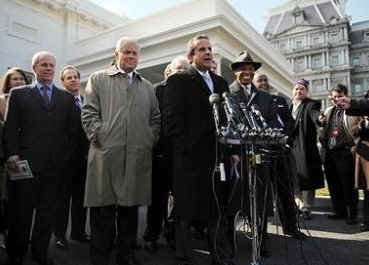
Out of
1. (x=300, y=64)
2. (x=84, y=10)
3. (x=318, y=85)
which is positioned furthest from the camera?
(x=300, y=64)

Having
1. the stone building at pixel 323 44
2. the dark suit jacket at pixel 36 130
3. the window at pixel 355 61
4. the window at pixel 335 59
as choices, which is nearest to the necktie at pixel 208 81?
the dark suit jacket at pixel 36 130

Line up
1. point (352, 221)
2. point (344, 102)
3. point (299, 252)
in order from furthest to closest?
point (352, 221) → point (299, 252) → point (344, 102)

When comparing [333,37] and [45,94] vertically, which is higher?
[333,37]

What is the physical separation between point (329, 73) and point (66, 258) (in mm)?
61627

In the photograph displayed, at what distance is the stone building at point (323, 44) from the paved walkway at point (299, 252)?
56.3 m

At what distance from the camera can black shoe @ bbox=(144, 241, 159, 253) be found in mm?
3445

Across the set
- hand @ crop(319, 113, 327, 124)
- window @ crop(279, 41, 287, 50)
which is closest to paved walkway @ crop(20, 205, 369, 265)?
hand @ crop(319, 113, 327, 124)

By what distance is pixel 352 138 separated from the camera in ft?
15.8

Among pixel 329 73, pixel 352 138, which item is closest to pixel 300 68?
pixel 329 73

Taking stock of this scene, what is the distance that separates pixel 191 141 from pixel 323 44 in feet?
203

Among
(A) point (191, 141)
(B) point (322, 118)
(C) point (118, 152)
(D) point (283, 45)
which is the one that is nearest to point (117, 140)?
(C) point (118, 152)

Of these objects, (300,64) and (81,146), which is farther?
(300,64)

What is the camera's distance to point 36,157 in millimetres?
2873

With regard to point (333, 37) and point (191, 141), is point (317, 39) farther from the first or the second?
point (191, 141)
